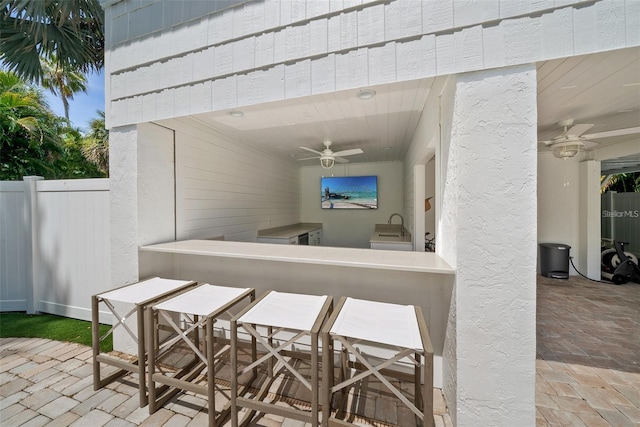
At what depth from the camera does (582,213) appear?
4340mm

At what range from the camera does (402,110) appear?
2.30 m

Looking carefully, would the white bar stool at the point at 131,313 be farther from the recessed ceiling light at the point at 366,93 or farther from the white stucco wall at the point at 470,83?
the recessed ceiling light at the point at 366,93

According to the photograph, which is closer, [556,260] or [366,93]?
[366,93]

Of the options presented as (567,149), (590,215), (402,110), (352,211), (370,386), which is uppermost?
(402,110)

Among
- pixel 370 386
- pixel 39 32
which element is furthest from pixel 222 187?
pixel 370 386

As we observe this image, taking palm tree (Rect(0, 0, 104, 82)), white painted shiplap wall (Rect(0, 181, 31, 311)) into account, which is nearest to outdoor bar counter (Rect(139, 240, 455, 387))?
white painted shiplap wall (Rect(0, 181, 31, 311))

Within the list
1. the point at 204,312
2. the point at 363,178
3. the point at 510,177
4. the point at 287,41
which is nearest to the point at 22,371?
the point at 204,312

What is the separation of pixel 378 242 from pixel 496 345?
75.8 inches

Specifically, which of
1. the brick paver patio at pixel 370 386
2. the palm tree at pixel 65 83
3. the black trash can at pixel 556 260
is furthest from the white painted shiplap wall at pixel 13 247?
the palm tree at pixel 65 83

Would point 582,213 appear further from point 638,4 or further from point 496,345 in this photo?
point 496,345

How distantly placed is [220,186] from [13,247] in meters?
2.65

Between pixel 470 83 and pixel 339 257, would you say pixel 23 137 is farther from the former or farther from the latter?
pixel 470 83

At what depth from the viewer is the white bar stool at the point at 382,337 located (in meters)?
1.17

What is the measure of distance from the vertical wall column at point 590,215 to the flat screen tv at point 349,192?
3724 millimetres
